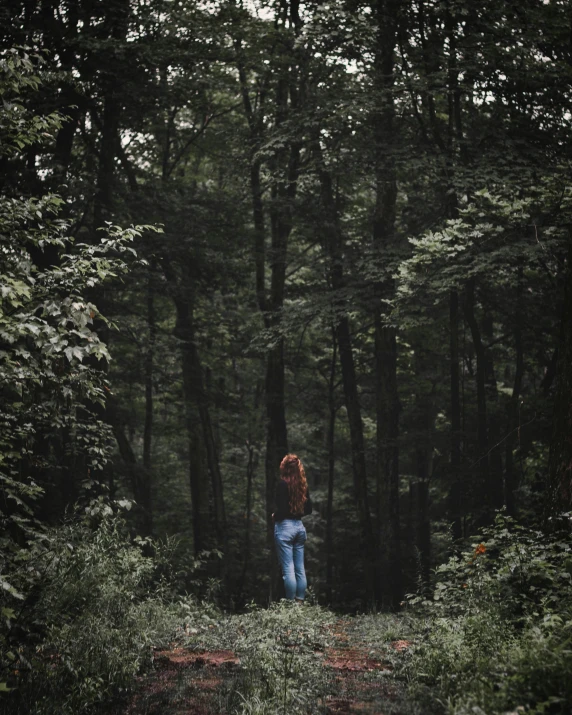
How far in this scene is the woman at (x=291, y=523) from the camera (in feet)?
32.2

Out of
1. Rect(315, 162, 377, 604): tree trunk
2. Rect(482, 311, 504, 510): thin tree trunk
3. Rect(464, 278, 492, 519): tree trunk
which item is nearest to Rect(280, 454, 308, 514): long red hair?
Rect(482, 311, 504, 510): thin tree trunk

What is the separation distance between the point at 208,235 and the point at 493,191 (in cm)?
801

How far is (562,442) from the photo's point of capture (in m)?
6.86

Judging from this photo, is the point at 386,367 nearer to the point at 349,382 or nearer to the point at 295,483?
the point at 349,382

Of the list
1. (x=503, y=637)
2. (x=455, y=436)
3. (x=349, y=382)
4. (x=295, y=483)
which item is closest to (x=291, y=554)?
(x=295, y=483)

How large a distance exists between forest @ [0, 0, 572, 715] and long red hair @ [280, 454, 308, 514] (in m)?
1.41

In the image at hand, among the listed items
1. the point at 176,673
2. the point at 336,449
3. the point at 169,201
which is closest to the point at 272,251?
the point at 169,201

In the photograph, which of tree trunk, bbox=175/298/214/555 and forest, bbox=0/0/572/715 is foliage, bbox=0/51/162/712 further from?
tree trunk, bbox=175/298/214/555

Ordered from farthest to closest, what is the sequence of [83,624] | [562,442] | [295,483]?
[295,483] < [562,442] < [83,624]

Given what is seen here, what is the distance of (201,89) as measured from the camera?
570 inches

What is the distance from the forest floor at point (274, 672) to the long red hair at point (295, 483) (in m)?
2.28

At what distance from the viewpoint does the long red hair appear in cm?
983

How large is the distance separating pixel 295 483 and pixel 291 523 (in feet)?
2.06

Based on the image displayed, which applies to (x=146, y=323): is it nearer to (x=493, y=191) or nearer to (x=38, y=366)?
(x=493, y=191)
